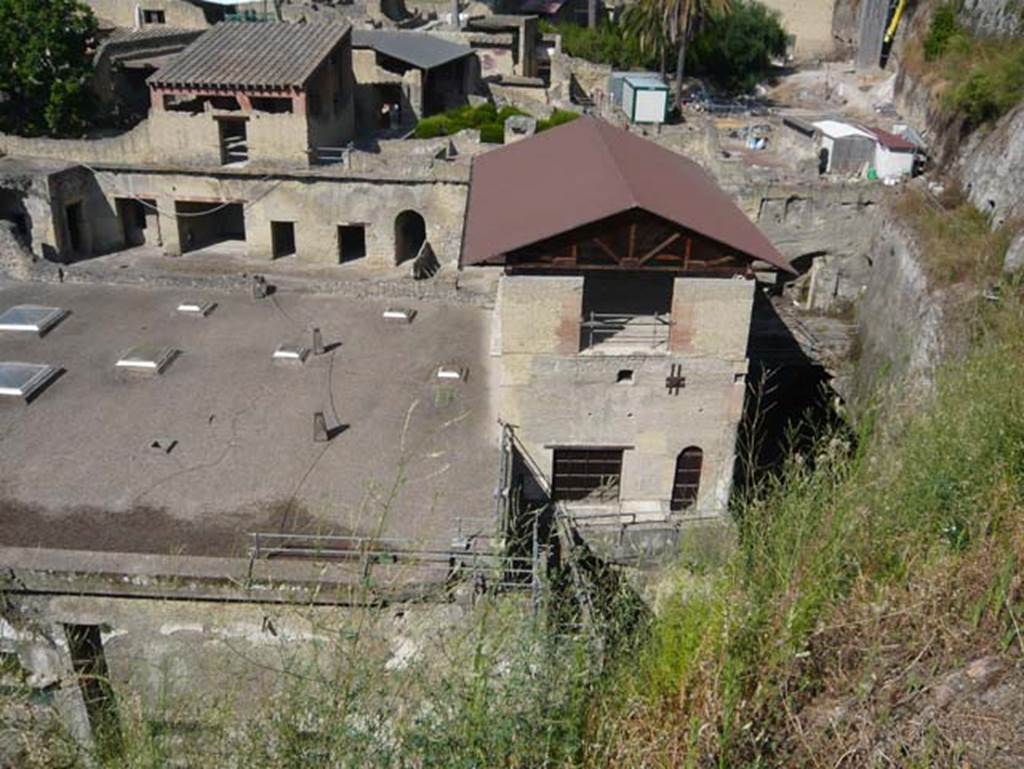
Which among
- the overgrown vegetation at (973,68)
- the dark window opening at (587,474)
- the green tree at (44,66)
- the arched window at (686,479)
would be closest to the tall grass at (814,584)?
the arched window at (686,479)

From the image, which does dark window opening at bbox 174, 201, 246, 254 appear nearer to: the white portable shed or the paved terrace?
the paved terrace

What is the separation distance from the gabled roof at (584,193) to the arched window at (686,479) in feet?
13.2

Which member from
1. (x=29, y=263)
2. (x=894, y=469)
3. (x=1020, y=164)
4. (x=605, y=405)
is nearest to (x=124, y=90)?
(x=29, y=263)

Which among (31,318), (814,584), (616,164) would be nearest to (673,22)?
(616,164)

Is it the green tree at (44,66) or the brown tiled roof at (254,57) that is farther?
the green tree at (44,66)

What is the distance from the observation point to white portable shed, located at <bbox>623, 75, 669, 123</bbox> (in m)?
39.4

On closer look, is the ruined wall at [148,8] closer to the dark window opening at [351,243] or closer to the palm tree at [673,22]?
the dark window opening at [351,243]

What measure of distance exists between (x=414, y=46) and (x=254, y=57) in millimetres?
10512

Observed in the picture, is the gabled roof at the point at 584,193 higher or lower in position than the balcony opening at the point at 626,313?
higher

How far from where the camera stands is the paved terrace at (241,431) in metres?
14.0

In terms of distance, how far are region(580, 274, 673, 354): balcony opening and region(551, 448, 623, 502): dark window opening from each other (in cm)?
204

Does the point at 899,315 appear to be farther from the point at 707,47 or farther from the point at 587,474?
the point at 707,47

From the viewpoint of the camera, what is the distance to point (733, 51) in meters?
50.3

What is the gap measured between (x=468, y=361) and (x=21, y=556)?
8.96m
